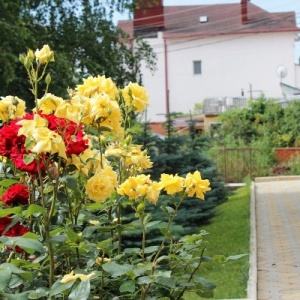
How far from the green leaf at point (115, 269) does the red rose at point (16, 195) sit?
438 mm

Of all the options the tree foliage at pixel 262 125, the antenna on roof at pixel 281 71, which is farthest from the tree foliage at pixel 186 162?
the antenna on roof at pixel 281 71

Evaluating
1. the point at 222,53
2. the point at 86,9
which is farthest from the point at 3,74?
the point at 222,53

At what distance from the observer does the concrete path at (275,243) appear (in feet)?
23.0

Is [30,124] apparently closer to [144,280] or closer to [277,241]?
[144,280]

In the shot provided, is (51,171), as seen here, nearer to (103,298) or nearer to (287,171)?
(103,298)

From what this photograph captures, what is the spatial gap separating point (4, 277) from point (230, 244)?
7.62 meters

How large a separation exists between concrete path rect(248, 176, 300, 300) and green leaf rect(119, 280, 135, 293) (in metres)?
3.65

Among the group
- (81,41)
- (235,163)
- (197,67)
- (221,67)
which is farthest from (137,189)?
(197,67)

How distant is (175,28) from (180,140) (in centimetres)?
3240

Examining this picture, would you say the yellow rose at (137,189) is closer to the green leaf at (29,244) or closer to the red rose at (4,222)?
the red rose at (4,222)

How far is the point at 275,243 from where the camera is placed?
994 cm

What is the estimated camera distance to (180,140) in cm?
1362

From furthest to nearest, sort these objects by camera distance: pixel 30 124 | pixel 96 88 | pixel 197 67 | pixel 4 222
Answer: pixel 197 67, pixel 96 88, pixel 4 222, pixel 30 124

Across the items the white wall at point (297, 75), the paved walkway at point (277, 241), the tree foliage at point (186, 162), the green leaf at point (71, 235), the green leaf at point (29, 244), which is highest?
the white wall at point (297, 75)
